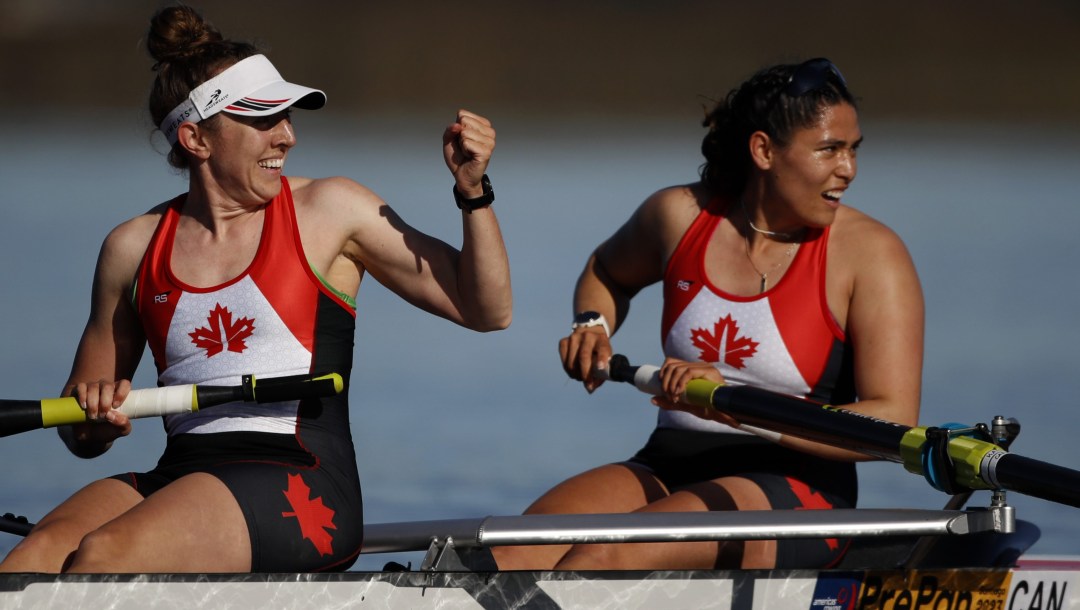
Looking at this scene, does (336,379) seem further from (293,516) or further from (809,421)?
(809,421)

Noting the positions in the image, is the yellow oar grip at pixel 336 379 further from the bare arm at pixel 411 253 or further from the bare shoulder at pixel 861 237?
the bare shoulder at pixel 861 237

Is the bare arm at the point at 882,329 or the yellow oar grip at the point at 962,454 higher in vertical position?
the bare arm at the point at 882,329

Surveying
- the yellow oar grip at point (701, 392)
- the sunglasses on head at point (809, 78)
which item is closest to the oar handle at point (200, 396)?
the yellow oar grip at point (701, 392)

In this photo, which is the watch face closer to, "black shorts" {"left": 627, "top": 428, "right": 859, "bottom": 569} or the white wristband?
the white wristband

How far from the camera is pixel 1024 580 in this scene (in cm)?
313

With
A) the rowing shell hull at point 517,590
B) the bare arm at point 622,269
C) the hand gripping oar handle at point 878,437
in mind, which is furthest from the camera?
the bare arm at point 622,269

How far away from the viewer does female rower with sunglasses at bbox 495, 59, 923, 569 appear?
12.3 ft

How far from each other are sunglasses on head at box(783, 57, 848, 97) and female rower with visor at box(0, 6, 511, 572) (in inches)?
40.4

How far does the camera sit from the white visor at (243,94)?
349 centimetres

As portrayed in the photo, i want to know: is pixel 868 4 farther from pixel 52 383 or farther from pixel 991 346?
pixel 52 383

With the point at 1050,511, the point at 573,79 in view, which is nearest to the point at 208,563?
the point at 1050,511

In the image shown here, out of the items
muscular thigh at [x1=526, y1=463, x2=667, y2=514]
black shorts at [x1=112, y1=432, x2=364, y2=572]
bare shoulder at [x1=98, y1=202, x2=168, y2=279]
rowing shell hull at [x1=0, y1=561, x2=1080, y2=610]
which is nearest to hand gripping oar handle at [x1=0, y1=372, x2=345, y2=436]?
black shorts at [x1=112, y1=432, x2=364, y2=572]

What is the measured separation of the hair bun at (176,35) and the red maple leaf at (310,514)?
3.59 ft

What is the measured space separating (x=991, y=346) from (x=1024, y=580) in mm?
6689
